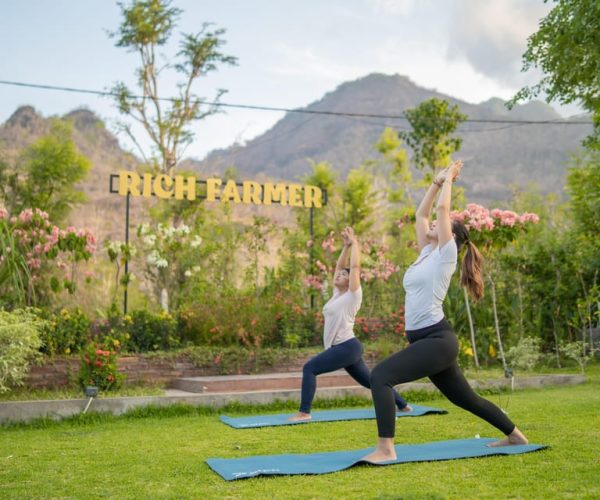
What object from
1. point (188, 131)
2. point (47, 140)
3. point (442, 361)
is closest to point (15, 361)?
point (442, 361)

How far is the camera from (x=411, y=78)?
322ft

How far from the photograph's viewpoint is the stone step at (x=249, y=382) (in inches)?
396

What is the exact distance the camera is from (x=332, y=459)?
217 inches

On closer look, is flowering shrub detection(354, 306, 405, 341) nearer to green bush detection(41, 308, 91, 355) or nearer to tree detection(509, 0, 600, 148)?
tree detection(509, 0, 600, 148)

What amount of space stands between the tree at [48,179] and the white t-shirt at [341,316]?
1296 cm

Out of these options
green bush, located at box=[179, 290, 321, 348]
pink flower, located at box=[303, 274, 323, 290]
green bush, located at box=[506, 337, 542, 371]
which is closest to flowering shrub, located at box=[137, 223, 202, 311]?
green bush, located at box=[179, 290, 321, 348]

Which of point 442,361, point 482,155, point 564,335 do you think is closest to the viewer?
point 442,361

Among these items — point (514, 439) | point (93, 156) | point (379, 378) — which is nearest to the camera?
point (379, 378)

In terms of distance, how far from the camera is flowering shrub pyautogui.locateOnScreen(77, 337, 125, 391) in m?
9.14

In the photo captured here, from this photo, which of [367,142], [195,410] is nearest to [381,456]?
[195,410]

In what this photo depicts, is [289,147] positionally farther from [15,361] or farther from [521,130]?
[15,361]

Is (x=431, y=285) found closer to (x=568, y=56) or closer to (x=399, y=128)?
(x=568, y=56)

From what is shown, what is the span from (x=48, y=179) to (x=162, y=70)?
23.1 feet

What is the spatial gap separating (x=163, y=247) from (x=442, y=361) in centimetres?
967
